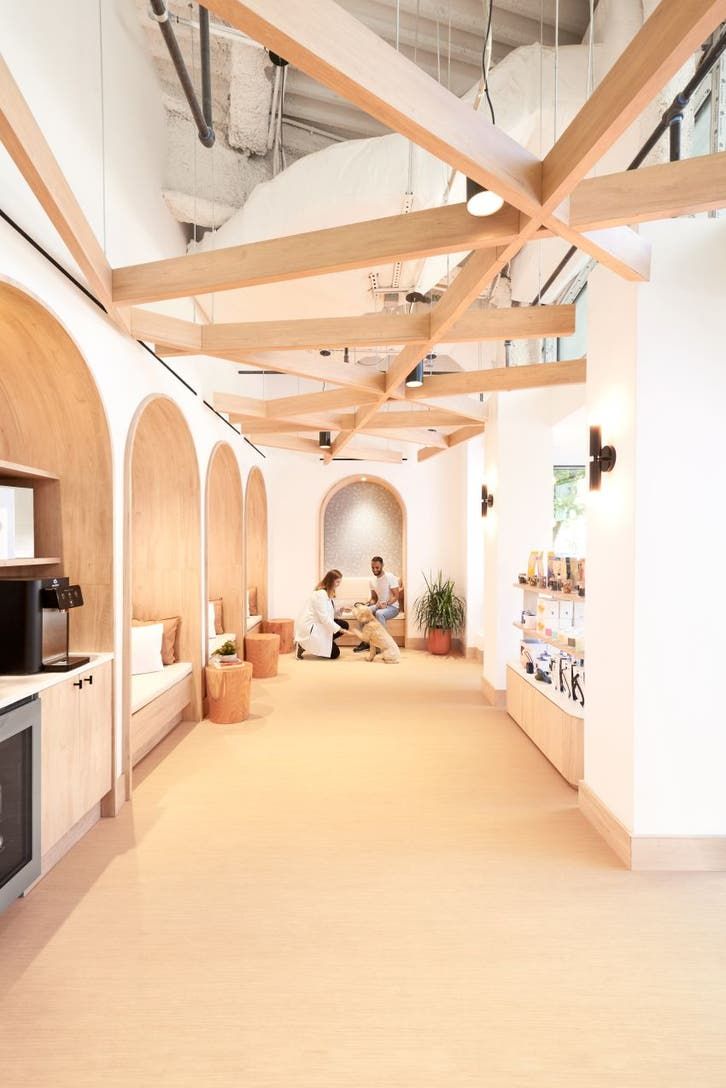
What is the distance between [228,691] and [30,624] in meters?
2.66

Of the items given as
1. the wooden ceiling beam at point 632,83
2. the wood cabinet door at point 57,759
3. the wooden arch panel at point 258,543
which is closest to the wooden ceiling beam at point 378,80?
the wooden ceiling beam at point 632,83

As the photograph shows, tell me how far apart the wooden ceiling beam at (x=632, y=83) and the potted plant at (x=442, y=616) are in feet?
24.1

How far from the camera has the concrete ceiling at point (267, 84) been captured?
3756 millimetres

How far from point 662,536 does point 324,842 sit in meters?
2.30

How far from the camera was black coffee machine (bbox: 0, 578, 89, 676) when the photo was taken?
9.93 feet

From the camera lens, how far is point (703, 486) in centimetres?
302

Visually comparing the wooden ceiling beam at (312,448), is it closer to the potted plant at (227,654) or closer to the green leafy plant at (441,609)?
the green leafy plant at (441,609)

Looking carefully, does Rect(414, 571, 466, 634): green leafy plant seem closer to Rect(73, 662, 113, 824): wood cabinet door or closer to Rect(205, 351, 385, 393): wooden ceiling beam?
Rect(205, 351, 385, 393): wooden ceiling beam

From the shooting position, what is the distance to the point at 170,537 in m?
5.57

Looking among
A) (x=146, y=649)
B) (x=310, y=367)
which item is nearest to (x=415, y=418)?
(x=310, y=367)

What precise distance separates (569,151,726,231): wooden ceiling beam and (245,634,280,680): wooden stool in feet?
19.6

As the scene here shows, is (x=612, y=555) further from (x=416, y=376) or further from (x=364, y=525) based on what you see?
(x=364, y=525)

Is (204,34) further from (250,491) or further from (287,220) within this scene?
(250,491)

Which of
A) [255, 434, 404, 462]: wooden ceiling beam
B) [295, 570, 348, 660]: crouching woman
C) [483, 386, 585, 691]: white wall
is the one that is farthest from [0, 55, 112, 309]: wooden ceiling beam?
[295, 570, 348, 660]: crouching woman
